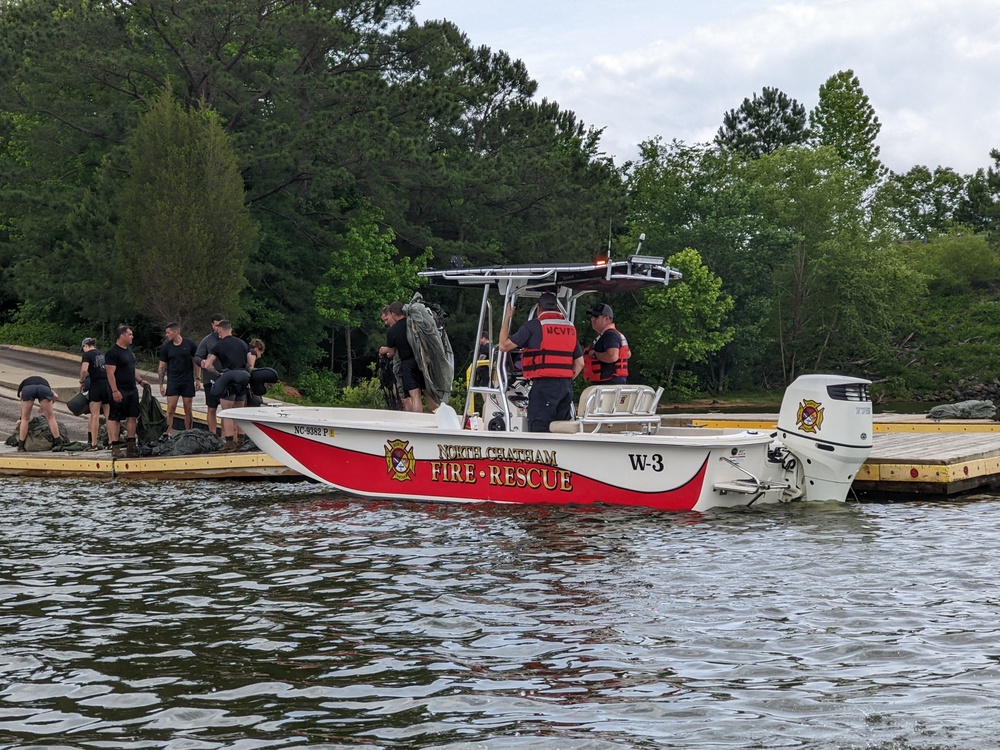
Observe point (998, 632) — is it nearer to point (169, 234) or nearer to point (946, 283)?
point (169, 234)

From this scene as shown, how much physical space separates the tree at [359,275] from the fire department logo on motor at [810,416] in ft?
95.0

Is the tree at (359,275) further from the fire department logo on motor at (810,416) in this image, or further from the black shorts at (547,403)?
the fire department logo on motor at (810,416)

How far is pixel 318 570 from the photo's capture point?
8.73 meters

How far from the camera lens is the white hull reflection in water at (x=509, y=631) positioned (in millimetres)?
5027

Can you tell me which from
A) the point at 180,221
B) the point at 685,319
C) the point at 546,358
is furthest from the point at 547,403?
the point at 685,319

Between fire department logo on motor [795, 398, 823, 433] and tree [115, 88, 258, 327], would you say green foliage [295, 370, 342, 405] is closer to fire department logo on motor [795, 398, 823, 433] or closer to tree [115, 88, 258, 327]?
tree [115, 88, 258, 327]

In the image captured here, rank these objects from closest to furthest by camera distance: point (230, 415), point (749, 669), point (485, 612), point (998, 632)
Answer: point (749, 669)
point (998, 632)
point (485, 612)
point (230, 415)

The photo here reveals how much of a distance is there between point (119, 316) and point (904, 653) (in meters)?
31.1

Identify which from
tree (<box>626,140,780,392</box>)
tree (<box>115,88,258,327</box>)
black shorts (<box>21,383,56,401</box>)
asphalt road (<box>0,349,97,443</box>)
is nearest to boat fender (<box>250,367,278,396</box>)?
black shorts (<box>21,383,56,401</box>)

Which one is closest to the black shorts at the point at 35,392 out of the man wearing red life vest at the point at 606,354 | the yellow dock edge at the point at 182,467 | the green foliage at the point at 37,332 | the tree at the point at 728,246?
the yellow dock edge at the point at 182,467

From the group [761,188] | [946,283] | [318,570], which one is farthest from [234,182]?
[946,283]

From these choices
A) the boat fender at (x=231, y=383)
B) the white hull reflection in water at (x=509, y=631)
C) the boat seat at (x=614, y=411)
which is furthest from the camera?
the boat fender at (x=231, y=383)

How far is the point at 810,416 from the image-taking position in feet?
37.0

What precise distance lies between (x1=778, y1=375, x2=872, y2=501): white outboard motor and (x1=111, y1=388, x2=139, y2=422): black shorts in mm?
8743
